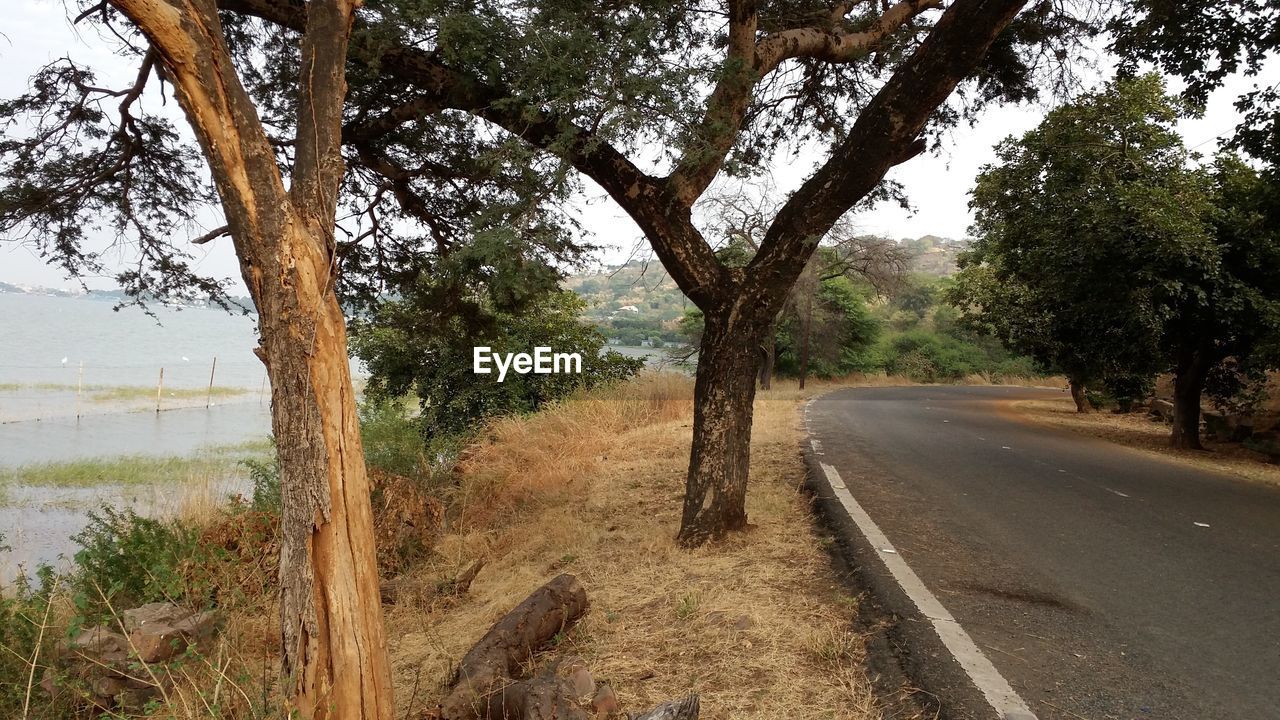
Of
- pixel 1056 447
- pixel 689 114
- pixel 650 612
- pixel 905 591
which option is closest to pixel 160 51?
pixel 689 114

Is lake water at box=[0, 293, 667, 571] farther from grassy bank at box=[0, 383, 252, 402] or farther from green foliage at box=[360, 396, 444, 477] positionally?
green foliage at box=[360, 396, 444, 477]

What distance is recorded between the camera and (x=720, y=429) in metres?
6.13

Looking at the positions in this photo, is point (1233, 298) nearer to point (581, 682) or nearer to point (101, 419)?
point (581, 682)

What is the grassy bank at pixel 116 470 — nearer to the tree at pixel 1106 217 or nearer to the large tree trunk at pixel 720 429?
the large tree trunk at pixel 720 429

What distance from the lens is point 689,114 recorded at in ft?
18.7

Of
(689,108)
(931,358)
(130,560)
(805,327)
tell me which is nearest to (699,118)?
(689,108)

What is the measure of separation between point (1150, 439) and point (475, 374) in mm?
14214

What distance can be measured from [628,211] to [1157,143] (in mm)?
11268

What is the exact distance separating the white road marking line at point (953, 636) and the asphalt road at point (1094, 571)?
2.7 inches

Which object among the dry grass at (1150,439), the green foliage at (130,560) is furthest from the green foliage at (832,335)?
the green foliage at (130,560)

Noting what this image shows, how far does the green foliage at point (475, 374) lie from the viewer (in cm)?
1612

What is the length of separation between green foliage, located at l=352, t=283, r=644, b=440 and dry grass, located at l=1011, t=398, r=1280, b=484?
1078 centimetres

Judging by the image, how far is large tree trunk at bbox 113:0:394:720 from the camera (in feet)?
11.2

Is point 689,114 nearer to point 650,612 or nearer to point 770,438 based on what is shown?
point 650,612
